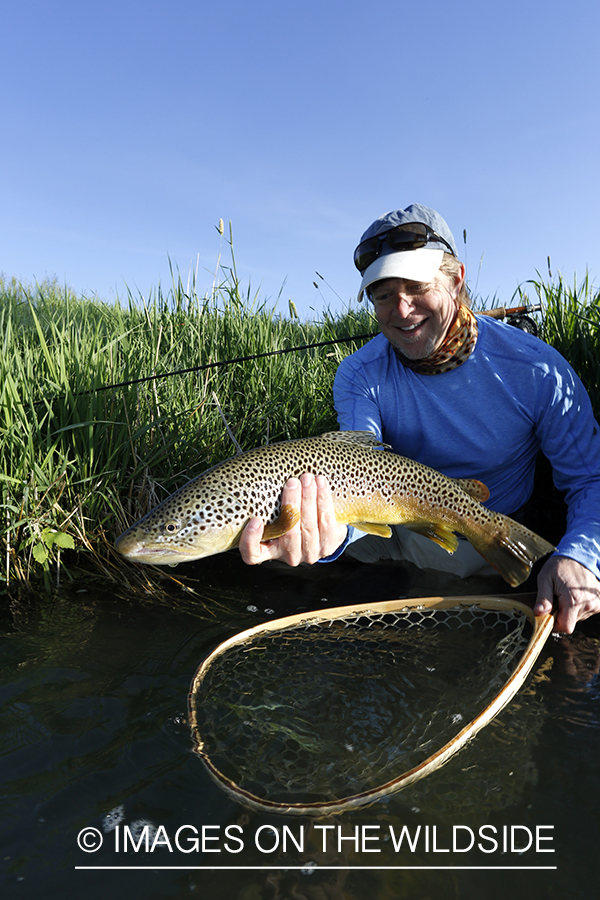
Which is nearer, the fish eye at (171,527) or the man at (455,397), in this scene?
the fish eye at (171,527)

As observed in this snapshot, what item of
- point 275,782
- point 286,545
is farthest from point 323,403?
point 275,782

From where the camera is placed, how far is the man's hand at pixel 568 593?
2.51m

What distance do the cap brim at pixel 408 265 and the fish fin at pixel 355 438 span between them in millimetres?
857

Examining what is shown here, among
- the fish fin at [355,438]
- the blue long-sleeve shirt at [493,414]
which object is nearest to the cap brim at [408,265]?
the blue long-sleeve shirt at [493,414]

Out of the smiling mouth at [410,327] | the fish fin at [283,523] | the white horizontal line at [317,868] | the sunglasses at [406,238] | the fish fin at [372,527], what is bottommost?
the white horizontal line at [317,868]

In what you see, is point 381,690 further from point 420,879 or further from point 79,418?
point 79,418

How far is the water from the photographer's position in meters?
1.74

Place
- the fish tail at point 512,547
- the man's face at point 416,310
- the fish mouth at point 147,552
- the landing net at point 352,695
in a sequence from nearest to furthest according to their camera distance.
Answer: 1. the landing net at point 352,695
2. the fish mouth at point 147,552
3. the fish tail at point 512,547
4. the man's face at point 416,310

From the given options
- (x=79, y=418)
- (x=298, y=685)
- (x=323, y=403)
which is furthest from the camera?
(x=323, y=403)

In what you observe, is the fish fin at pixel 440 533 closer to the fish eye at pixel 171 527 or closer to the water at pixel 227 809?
the water at pixel 227 809

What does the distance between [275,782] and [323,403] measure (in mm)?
3476

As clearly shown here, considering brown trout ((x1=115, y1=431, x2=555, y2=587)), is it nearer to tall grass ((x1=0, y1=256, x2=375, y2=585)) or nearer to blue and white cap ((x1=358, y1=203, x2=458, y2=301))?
blue and white cap ((x1=358, y1=203, x2=458, y2=301))

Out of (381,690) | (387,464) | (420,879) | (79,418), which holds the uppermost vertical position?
(79,418)

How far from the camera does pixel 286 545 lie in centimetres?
256
